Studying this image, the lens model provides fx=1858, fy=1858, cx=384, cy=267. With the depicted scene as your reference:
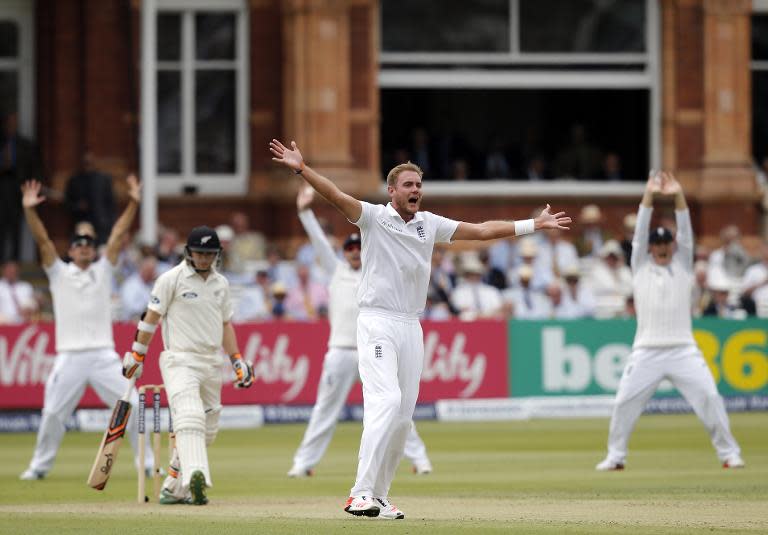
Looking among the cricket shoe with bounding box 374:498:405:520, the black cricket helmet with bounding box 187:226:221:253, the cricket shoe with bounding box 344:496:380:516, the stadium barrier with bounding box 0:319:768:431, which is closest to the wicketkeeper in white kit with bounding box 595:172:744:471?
A: the black cricket helmet with bounding box 187:226:221:253

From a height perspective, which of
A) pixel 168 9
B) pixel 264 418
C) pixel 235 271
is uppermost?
pixel 168 9

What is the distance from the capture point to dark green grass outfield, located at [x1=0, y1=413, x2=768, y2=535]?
1070cm

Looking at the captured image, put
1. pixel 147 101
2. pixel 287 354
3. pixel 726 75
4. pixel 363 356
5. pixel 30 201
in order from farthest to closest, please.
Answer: pixel 726 75, pixel 147 101, pixel 287 354, pixel 30 201, pixel 363 356

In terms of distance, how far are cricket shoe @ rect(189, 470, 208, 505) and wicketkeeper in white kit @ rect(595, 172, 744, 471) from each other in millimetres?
4360

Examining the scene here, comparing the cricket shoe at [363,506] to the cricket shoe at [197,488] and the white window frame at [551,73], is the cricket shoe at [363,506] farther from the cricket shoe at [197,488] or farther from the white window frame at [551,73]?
the white window frame at [551,73]

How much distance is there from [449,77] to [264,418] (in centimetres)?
787

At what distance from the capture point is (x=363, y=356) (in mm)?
10891

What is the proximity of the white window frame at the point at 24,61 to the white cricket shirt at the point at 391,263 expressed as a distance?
1762 cm

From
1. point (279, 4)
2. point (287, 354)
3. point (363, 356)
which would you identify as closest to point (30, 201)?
point (363, 356)

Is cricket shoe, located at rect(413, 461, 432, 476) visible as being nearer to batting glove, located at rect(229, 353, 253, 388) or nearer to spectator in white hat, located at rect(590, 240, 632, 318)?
batting glove, located at rect(229, 353, 253, 388)

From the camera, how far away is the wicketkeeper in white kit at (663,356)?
15.2 m

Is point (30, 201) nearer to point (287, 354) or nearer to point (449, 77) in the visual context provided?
point (287, 354)

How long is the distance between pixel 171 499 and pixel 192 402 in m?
0.70

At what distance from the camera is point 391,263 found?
10969 mm
